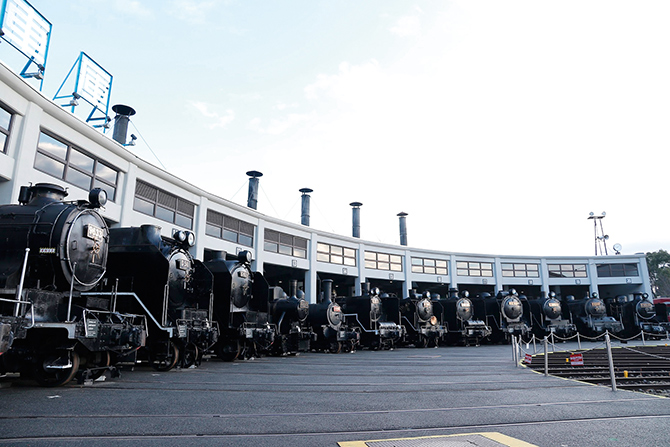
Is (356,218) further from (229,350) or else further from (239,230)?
(229,350)

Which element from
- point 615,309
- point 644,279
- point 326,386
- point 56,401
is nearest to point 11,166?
point 56,401

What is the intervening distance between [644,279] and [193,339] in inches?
1716

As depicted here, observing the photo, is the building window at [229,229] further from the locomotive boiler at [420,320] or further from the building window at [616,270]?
the building window at [616,270]

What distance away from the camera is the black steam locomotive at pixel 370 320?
72.0 feet

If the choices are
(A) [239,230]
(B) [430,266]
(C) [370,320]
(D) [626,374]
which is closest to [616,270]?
(B) [430,266]

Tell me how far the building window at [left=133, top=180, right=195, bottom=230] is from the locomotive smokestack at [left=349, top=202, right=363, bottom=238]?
1864cm

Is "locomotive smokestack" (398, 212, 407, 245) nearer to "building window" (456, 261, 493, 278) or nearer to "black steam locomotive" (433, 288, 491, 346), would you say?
"building window" (456, 261, 493, 278)

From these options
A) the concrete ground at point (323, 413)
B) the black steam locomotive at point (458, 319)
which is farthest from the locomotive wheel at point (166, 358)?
the black steam locomotive at point (458, 319)

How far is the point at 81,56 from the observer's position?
55.9ft

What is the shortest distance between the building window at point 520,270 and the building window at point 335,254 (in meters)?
15.9

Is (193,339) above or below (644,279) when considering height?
below

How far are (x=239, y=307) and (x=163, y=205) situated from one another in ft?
26.3

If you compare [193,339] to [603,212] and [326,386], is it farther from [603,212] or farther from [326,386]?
[603,212]

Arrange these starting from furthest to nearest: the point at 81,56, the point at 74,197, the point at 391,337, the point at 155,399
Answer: the point at 391,337 < the point at 81,56 < the point at 74,197 < the point at 155,399
